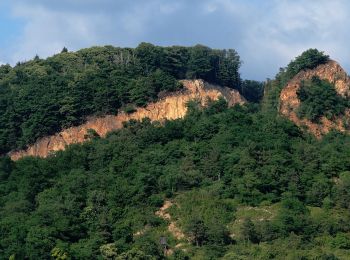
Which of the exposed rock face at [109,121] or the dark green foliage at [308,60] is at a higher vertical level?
the dark green foliage at [308,60]

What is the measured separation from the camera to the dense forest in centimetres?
6862

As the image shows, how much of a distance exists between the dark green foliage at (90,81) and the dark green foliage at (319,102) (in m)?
8.32

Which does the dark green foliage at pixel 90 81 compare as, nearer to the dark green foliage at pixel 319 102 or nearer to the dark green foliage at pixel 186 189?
the dark green foliage at pixel 186 189

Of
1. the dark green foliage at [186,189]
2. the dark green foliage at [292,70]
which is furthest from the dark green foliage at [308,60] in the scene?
the dark green foliage at [186,189]

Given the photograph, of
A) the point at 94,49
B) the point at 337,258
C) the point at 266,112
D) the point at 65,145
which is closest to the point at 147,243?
the point at 337,258

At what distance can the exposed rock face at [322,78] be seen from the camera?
284 ft

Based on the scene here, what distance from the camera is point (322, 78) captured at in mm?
89812

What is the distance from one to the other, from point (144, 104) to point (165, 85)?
2.45 metres

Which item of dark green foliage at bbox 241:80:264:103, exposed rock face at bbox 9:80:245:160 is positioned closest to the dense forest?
exposed rock face at bbox 9:80:245:160

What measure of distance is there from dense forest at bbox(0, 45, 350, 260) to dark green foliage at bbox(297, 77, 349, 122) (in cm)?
55

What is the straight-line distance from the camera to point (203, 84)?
8969 cm

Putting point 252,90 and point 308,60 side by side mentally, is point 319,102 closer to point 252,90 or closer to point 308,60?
point 308,60

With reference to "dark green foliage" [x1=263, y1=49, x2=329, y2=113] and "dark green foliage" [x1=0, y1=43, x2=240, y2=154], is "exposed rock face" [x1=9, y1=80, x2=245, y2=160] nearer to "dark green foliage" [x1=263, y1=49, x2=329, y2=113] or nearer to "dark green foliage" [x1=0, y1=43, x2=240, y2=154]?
"dark green foliage" [x1=0, y1=43, x2=240, y2=154]

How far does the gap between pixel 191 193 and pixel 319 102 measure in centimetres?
1717
